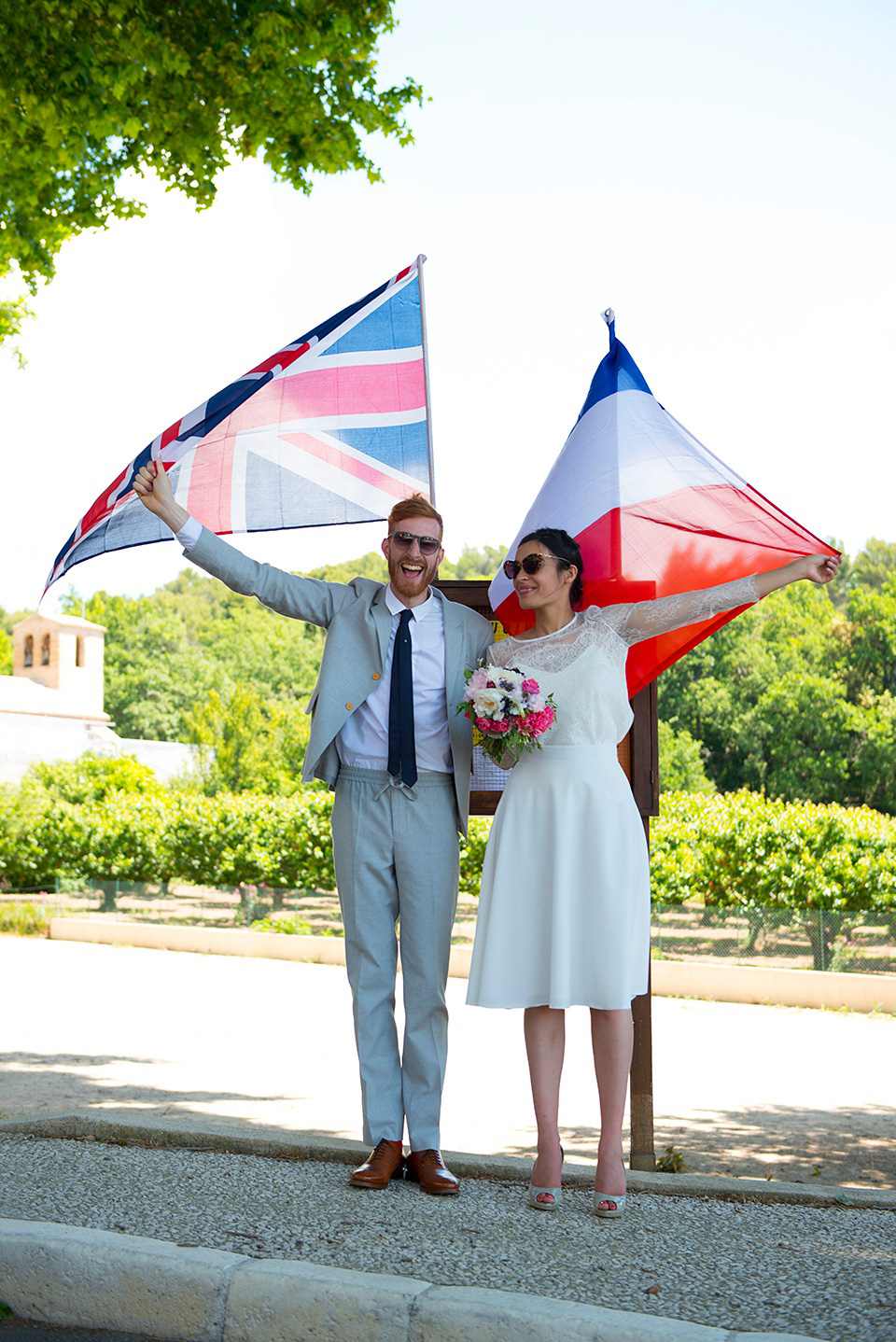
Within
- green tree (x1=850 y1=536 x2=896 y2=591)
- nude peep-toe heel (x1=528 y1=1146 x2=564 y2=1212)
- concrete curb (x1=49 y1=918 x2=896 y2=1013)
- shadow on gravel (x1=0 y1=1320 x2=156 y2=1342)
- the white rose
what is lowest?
concrete curb (x1=49 y1=918 x2=896 y2=1013)

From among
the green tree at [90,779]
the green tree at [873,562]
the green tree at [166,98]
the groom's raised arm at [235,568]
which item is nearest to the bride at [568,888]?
the groom's raised arm at [235,568]

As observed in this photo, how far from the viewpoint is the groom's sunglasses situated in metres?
4.42

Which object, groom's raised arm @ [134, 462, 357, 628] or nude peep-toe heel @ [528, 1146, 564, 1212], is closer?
nude peep-toe heel @ [528, 1146, 564, 1212]

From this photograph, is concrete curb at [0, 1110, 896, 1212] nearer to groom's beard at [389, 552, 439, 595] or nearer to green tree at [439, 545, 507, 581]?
groom's beard at [389, 552, 439, 595]

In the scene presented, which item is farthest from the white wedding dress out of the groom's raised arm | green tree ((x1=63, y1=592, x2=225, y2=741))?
green tree ((x1=63, y1=592, x2=225, y2=741))

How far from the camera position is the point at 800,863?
17.6 meters

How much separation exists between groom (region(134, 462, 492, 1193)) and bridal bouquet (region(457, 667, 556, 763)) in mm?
373

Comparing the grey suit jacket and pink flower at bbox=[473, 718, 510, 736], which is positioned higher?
the grey suit jacket

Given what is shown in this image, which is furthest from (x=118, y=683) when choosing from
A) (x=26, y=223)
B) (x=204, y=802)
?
(x=26, y=223)

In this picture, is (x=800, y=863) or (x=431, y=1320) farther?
(x=800, y=863)

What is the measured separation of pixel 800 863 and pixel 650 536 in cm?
1397

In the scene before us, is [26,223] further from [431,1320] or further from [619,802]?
[431,1320]


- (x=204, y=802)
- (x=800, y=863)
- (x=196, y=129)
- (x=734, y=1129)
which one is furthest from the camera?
(x=204, y=802)

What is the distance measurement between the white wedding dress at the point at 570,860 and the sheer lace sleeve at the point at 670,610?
0.07m
